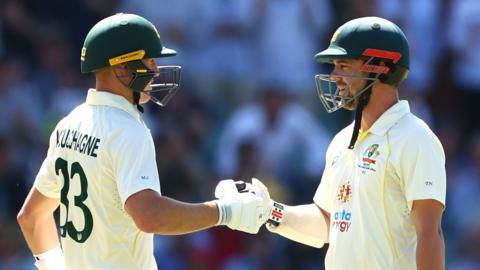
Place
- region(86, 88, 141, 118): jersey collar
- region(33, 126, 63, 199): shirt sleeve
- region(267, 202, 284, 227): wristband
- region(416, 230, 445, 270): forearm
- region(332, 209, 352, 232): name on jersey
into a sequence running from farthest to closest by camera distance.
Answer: region(267, 202, 284, 227): wristband
region(33, 126, 63, 199): shirt sleeve
region(332, 209, 352, 232): name on jersey
region(86, 88, 141, 118): jersey collar
region(416, 230, 445, 270): forearm

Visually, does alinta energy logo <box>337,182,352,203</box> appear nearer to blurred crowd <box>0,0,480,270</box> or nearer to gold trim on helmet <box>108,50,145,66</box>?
gold trim on helmet <box>108,50,145,66</box>

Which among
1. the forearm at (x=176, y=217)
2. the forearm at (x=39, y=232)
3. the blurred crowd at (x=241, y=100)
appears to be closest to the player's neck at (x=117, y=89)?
the forearm at (x=176, y=217)

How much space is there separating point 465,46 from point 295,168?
195 centimetres

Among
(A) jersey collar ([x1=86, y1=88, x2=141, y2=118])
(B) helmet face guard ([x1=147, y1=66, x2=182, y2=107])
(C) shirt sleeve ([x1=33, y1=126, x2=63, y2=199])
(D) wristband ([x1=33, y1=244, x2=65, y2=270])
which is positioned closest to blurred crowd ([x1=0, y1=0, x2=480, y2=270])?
(D) wristband ([x1=33, y1=244, x2=65, y2=270])

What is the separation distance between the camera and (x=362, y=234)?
575 cm

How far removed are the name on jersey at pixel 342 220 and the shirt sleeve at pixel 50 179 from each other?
1.37 m

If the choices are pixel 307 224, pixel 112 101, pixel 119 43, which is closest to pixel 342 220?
pixel 307 224

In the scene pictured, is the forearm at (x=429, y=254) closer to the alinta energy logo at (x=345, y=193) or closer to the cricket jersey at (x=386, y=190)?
the cricket jersey at (x=386, y=190)

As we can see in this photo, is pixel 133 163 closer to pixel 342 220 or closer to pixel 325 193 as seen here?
pixel 342 220

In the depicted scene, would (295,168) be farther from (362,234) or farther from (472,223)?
(362,234)

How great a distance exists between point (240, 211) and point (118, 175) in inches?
25.4

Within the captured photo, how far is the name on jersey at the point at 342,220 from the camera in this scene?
19.2 feet

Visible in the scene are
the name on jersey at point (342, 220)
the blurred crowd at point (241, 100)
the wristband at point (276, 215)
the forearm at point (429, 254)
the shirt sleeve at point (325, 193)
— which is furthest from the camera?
the blurred crowd at point (241, 100)

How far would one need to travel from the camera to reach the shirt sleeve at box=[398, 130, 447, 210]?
Answer: 5520mm
